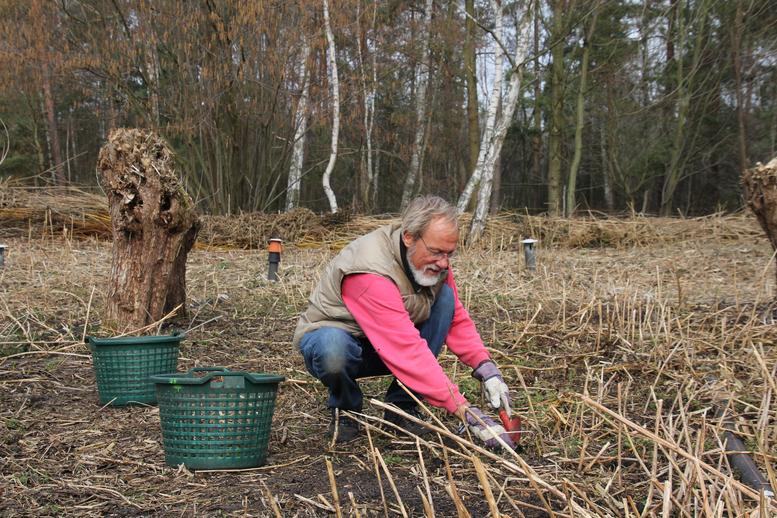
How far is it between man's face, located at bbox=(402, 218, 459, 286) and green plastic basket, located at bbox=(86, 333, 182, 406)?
51.5 inches

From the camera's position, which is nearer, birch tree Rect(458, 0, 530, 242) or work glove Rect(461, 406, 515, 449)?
work glove Rect(461, 406, 515, 449)

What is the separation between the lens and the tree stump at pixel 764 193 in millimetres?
4777

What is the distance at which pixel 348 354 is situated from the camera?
118 inches

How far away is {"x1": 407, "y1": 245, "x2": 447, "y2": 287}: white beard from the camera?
2896mm

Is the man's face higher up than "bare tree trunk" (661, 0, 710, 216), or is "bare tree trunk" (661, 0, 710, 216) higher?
"bare tree trunk" (661, 0, 710, 216)

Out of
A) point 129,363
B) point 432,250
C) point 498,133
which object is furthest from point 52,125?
point 432,250

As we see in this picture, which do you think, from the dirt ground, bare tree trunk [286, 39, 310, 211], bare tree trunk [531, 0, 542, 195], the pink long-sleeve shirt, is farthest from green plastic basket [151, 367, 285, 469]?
bare tree trunk [531, 0, 542, 195]

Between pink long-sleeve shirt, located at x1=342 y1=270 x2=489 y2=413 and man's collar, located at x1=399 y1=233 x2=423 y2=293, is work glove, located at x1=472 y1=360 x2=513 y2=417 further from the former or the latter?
man's collar, located at x1=399 y1=233 x2=423 y2=293

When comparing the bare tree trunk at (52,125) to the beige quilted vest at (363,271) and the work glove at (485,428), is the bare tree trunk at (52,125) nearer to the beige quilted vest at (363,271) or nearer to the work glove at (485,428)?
the beige quilted vest at (363,271)

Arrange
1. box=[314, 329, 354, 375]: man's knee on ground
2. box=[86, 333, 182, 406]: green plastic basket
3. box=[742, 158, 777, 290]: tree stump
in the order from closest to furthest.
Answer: box=[314, 329, 354, 375]: man's knee on ground, box=[86, 333, 182, 406]: green plastic basket, box=[742, 158, 777, 290]: tree stump

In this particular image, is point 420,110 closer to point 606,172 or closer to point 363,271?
point 606,172

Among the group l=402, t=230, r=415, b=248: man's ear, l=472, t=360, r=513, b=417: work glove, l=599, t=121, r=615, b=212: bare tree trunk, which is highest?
l=599, t=121, r=615, b=212: bare tree trunk

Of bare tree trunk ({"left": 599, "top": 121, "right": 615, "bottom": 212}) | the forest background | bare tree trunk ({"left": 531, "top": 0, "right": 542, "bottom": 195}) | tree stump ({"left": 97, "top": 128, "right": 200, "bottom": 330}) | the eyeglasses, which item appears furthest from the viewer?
bare tree trunk ({"left": 531, "top": 0, "right": 542, "bottom": 195})

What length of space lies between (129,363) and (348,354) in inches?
45.9
